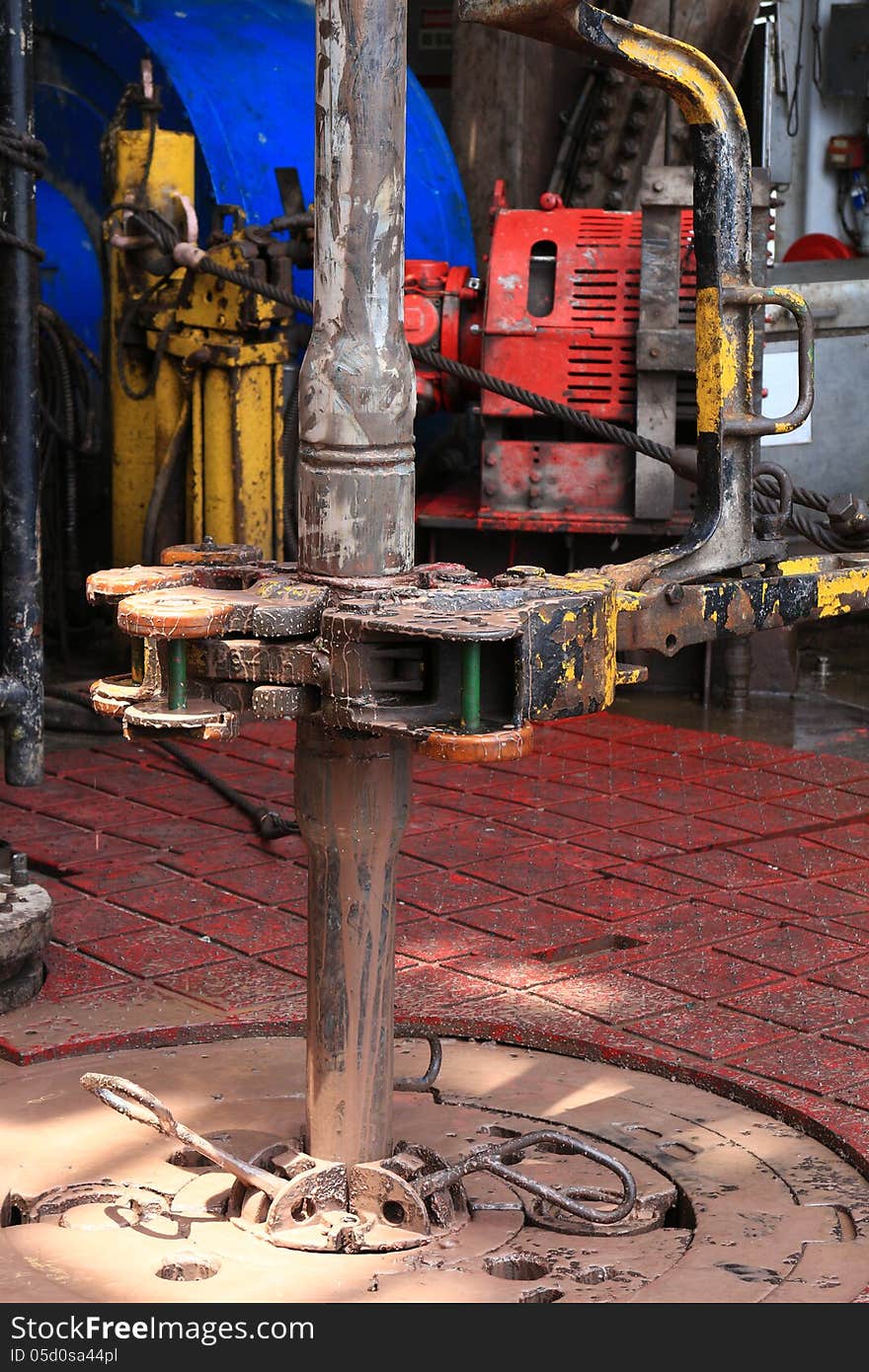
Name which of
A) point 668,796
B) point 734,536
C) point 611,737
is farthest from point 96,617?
point 734,536

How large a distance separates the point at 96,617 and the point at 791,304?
485 centimetres

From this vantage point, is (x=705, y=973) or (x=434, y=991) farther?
(x=705, y=973)

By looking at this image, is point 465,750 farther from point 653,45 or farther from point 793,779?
point 793,779

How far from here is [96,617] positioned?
24.5 ft

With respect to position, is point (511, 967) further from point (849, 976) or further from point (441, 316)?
point (441, 316)

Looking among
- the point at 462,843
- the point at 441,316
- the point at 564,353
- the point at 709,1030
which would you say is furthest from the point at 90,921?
the point at 441,316

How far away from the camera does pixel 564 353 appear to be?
6.54m

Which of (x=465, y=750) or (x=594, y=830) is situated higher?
(x=465, y=750)

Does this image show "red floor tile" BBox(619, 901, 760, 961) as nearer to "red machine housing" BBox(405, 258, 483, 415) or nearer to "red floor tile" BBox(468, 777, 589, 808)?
"red floor tile" BBox(468, 777, 589, 808)

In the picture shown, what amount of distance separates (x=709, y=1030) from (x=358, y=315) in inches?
66.8

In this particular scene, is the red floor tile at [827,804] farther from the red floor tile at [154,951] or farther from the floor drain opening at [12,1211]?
the floor drain opening at [12,1211]

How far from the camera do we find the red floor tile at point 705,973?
3918 mm

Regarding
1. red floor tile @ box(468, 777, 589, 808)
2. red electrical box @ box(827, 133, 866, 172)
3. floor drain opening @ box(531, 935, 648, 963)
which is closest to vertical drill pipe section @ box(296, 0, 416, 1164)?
floor drain opening @ box(531, 935, 648, 963)

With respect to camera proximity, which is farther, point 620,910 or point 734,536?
point 620,910
